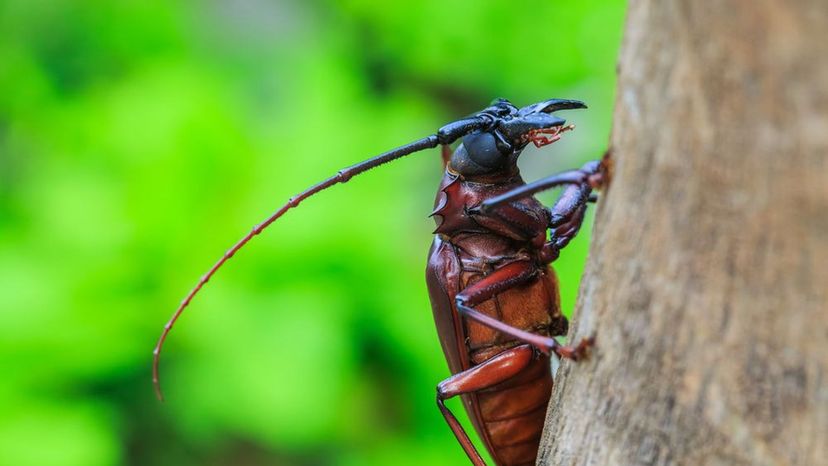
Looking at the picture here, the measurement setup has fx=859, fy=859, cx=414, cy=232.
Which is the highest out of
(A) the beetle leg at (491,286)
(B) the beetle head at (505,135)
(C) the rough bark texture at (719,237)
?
(B) the beetle head at (505,135)

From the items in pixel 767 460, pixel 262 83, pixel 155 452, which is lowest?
pixel 767 460

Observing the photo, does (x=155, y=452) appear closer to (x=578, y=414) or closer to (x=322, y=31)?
(x=322, y=31)

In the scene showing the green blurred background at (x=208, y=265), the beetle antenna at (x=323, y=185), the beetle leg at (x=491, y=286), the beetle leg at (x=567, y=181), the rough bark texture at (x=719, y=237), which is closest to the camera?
the rough bark texture at (x=719, y=237)

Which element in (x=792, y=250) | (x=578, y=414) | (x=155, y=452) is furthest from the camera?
(x=155, y=452)

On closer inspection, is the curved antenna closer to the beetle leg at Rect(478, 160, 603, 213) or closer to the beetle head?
the beetle head

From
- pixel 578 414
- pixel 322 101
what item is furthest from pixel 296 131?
pixel 578 414

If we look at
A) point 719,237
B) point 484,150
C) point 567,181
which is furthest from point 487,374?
point 719,237

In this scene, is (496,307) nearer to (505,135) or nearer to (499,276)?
(499,276)

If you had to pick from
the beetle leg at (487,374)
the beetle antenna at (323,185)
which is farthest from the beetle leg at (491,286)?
the beetle antenna at (323,185)

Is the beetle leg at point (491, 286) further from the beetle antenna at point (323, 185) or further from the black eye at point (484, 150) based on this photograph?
the beetle antenna at point (323, 185)
